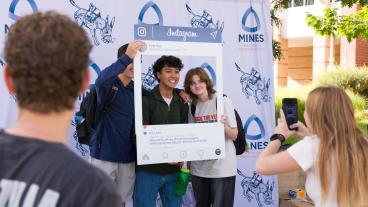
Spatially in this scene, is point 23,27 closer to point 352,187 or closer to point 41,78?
point 41,78

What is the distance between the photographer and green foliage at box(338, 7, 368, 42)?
278 inches

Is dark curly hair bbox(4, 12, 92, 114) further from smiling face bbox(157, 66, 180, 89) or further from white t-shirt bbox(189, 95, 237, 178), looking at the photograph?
white t-shirt bbox(189, 95, 237, 178)

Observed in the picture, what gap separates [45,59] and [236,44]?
12.4 feet

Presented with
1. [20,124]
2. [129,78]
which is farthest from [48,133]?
[129,78]

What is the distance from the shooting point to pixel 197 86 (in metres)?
3.41

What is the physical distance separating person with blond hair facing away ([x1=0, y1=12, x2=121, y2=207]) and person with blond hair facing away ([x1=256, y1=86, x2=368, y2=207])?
3.87 ft

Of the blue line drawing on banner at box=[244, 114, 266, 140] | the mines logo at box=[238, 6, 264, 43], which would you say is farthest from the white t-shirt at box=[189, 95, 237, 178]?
the mines logo at box=[238, 6, 264, 43]

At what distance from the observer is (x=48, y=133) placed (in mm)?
1044

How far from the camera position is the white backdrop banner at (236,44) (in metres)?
4.06

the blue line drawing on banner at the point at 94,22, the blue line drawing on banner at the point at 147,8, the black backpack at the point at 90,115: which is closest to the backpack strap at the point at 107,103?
the black backpack at the point at 90,115

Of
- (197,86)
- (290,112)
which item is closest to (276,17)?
(197,86)

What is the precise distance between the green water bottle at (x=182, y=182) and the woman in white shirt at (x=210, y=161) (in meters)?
0.23

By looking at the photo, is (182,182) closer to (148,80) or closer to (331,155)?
(148,80)

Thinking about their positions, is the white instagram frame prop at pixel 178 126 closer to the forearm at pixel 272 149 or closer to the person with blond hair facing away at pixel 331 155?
the forearm at pixel 272 149
